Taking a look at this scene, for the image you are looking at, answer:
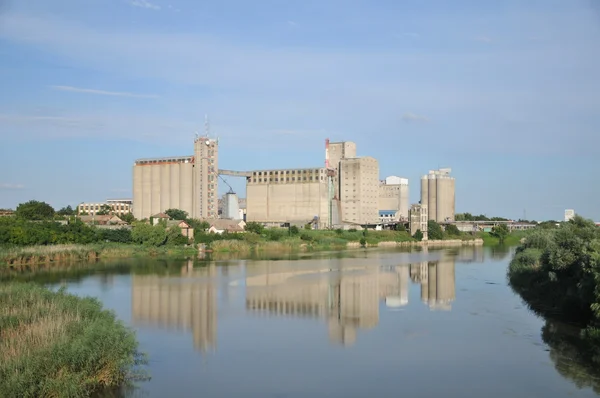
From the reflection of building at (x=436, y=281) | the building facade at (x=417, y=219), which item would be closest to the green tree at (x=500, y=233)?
the building facade at (x=417, y=219)

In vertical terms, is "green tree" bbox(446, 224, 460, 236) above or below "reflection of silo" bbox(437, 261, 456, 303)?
above

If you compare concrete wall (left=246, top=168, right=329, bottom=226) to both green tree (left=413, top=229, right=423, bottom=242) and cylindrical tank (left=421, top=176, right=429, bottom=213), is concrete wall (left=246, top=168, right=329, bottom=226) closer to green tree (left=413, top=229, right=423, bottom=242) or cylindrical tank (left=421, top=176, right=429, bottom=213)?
green tree (left=413, top=229, right=423, bottom=242)

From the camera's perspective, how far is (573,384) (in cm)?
1234

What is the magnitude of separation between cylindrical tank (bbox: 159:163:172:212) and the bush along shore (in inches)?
2795

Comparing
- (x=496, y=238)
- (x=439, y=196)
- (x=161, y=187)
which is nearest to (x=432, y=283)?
(x=161, y=187)

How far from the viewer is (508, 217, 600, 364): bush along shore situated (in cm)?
1542

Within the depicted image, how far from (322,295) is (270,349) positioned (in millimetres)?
9797

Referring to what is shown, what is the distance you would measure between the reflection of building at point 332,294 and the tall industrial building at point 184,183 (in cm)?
5196

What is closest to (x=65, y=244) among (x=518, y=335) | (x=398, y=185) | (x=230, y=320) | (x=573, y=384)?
(x=230, y=320)

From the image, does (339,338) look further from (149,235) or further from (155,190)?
(155,190)

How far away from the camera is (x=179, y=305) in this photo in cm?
2203

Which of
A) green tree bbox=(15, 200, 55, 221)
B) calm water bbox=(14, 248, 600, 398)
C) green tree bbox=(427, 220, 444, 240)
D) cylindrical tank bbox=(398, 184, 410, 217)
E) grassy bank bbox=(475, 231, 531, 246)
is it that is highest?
cylindrical tank bbox=(398, 184, 410, 217)

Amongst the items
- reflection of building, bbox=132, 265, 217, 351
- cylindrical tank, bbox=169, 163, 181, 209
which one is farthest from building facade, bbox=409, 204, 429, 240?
reflection of building, bbox=132, 265, 217, 351

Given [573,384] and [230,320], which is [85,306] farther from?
[573,384]
